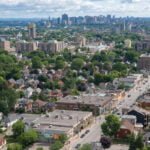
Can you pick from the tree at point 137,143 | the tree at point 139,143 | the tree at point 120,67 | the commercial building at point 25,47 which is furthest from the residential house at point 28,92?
the commercial building at point 25,47

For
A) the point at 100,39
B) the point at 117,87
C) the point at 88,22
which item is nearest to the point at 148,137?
the point at 117,87

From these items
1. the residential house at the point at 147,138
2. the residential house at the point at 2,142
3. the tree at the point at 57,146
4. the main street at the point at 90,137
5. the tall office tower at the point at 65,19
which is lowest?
the tall office tower at the point at 65,19

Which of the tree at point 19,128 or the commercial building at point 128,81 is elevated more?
the tree at point 19,128

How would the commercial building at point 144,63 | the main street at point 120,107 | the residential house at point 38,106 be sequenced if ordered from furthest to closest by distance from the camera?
the commercial building at point 144,63 < the residential house at point 38,106 < the main street at point 120,107

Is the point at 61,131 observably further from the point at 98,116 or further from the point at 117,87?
the point at 117,87

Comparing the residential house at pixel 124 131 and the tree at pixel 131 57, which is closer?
the residential house at pixel 124 131

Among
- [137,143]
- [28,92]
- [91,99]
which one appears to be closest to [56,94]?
[28,92]

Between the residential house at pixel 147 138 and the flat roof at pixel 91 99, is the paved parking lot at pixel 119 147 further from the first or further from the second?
the flat roof at pixel 91 99
